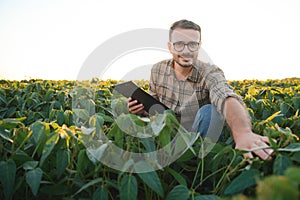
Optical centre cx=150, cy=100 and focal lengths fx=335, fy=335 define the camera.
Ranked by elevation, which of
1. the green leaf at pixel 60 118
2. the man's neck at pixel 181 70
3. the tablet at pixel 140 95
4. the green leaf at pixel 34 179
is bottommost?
the green leaf at pixel 34 179

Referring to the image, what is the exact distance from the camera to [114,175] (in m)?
1.47

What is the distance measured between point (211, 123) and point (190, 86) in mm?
604

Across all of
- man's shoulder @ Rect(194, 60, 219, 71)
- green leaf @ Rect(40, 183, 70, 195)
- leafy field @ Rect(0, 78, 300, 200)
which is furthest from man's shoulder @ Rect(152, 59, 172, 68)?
green leaf @ Rect(40, 183, 70, 195)

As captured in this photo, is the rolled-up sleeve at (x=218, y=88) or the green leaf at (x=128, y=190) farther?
the rolled-up sleeve at (x=218, y=88)

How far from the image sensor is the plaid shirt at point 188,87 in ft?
7.20

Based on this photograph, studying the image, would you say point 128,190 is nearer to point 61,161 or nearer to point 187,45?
point 61,161

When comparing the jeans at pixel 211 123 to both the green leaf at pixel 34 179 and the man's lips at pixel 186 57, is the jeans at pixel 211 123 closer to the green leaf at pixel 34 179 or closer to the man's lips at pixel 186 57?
the man's lips at pixel 186 57

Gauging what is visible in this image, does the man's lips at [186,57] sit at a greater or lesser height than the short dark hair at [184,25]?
lesser

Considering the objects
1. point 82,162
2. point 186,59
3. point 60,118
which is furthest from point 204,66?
point 82,162

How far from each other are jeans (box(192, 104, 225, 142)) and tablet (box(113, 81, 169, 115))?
15.1 inches

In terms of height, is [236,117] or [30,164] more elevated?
[236,117]

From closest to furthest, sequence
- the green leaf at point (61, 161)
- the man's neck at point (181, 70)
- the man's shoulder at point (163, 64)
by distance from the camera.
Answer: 1. the green leaf at point (61, 161)
2. the man's neck at point (181, 70)
3. the man's shoulder at point (163, 64)

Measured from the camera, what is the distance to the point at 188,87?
8.18ft

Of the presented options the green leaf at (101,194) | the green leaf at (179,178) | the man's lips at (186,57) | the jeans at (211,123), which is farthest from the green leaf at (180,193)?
the man's lips at (186,57)
